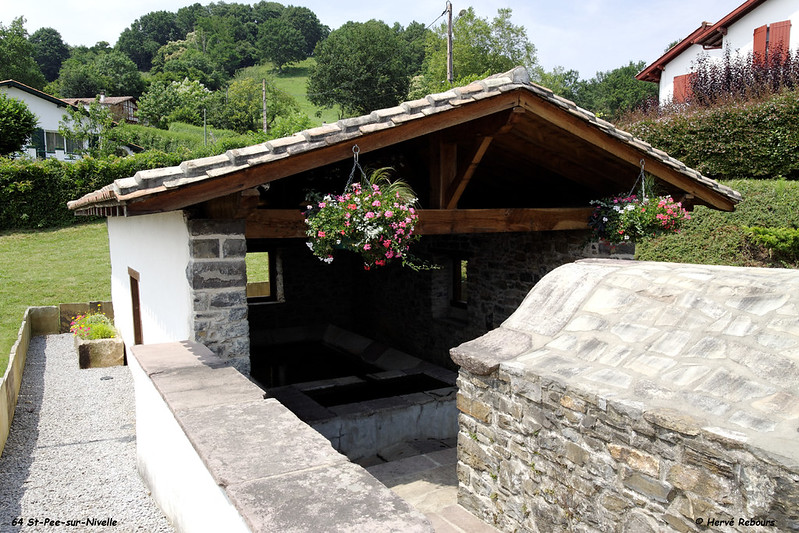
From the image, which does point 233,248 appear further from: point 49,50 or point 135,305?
point 49,50

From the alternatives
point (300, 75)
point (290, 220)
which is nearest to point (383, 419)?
point (290, 220)

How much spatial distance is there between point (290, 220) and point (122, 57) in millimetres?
61583

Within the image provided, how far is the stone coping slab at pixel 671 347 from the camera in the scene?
2523 millimetres

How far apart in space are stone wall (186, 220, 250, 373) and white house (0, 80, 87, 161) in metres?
28.2

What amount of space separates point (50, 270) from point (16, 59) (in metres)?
43.0

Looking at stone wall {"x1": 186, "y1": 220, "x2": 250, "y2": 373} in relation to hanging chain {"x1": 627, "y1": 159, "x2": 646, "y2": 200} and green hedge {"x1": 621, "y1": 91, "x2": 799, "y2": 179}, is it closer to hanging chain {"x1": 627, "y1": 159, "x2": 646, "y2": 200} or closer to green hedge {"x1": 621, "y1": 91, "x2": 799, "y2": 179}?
hanging chain {"x1": 627, "y1": 159, "x2": 646, "y2": 200}

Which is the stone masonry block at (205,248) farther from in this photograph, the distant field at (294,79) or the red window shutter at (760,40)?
the distant field at (294,79)

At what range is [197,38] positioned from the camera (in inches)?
2815

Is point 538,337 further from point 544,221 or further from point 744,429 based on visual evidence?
point 544,221

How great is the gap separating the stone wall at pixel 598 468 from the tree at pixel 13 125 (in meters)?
23.1

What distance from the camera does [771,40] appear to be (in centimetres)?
1551

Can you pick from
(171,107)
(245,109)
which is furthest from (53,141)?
(245,109)

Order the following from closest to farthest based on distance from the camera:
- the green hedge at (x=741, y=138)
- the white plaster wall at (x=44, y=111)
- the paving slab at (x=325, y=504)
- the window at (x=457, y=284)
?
the paving slab at (x=325, y=504) → the window at (x=457, y=284) → the green hedge at (x=741, y=138) → the white plaster wall at (x=44, y=111)

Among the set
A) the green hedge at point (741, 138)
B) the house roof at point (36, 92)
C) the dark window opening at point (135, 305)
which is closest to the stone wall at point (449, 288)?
the dark window opening at point (135, 305)
